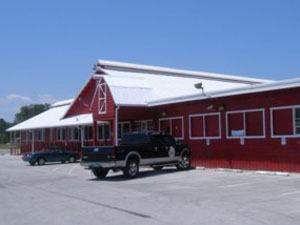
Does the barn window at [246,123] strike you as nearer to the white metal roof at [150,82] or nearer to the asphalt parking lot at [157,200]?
the white metal roof at [150,82]

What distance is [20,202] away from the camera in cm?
1226

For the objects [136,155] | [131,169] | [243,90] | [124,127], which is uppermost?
[243,90]

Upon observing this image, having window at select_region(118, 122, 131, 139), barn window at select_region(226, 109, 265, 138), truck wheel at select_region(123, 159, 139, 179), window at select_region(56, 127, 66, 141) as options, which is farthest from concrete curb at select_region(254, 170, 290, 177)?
window at select_region(56, 127, 66, 141)

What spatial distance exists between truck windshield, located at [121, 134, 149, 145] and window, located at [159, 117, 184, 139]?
4405 millimetres

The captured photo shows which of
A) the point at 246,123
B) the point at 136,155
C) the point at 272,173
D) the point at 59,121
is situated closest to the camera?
the point at 272,173

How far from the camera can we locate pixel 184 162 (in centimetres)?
2158

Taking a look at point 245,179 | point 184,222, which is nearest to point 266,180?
point 245,179

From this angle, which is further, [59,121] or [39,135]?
[39,135]

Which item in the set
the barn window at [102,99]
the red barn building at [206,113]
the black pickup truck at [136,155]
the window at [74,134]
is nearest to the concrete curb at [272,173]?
the red barn building at [206,113]

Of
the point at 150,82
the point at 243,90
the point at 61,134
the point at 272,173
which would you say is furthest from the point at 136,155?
the point at 61,134

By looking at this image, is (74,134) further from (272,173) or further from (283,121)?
(283,121)

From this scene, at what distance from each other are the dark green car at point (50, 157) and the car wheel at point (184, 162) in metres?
12.7

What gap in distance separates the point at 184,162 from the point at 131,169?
3.86 metres

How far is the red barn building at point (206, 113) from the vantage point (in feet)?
60.5
